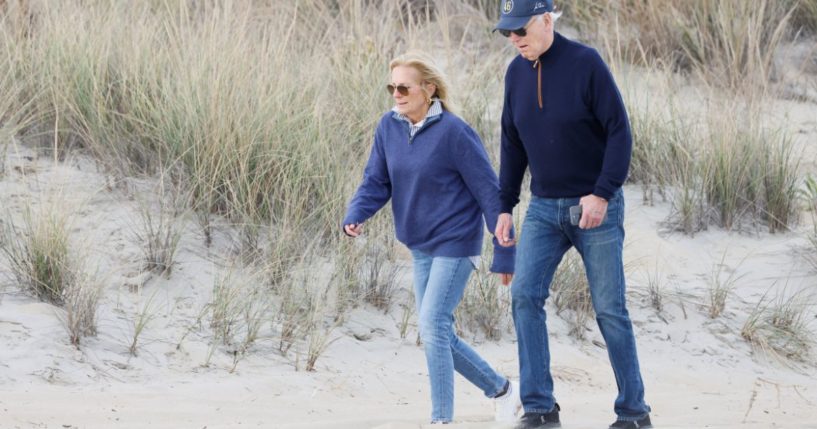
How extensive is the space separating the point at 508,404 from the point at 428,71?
132 centimetres

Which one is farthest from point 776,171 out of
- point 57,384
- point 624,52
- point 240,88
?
point 57,384

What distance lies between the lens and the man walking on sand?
4.39 m

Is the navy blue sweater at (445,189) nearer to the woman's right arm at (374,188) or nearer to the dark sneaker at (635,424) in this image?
the woman's right arm at (374,188)

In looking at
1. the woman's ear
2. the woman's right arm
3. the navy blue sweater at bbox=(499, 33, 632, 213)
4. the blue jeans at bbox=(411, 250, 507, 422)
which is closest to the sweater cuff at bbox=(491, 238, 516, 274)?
the blue jeans at bbox=(411, 250, 507, 422)

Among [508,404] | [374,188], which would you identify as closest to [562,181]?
[374,188]

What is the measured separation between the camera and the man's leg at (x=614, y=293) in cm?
449

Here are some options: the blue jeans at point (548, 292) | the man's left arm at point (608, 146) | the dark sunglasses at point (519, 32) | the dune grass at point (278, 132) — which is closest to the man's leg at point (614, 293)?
the blue jeans at point (548, 292)

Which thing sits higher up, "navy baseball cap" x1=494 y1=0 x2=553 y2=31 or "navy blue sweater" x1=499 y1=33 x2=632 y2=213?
"navy baseball cap" x1=494 y1=0 x2=553 y2=31

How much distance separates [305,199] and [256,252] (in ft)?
1.49

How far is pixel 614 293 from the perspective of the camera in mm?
4508

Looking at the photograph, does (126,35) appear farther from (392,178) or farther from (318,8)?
(392,178)

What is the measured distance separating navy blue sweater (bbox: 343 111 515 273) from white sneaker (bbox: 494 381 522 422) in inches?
22.8

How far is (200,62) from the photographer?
297 inches

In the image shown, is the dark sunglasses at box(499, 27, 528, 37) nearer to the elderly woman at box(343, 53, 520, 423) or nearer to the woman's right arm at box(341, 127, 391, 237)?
the elderly woman at box(343, 53, 520, 423)
